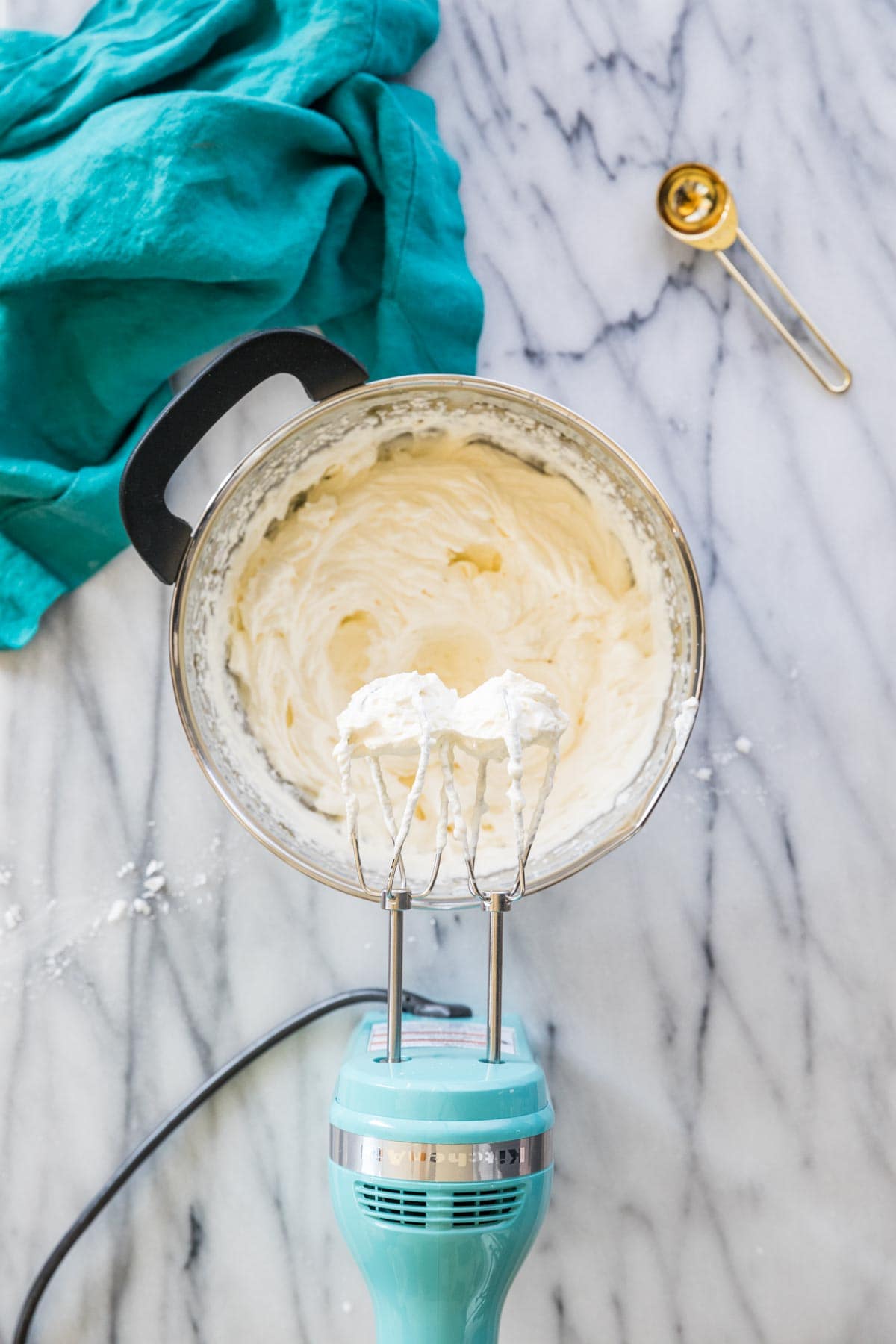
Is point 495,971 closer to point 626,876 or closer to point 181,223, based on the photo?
point 626,876

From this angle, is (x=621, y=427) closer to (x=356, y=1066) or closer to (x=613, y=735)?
(x=613, y=735)

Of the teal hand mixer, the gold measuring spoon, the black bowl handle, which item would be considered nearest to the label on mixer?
the teal hand mixer

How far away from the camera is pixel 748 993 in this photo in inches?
26.7

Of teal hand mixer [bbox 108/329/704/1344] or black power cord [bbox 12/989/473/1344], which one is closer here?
teal hand mixer [bbox 108/329/704/1344]

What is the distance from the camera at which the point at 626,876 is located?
0.68m

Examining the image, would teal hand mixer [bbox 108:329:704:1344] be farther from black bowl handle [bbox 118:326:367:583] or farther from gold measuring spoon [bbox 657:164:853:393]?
gold measuring spoon [bbox 657:164:853:393]

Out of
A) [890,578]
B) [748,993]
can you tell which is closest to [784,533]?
[890,578]

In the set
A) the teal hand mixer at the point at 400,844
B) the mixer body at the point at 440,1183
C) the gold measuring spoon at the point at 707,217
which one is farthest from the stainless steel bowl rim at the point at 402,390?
the gold measuring spoon at the point at 707,217

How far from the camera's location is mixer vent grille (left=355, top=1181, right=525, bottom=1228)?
0.47 m

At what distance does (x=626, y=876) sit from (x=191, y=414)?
403 millimetres

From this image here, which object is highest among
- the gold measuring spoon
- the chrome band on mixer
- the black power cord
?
the gold measuring spoon

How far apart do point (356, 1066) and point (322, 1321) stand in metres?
0.28

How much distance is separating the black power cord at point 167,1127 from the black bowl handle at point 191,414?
30cm

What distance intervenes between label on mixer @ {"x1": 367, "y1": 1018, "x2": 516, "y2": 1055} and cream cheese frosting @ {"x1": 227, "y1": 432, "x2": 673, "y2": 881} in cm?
10
